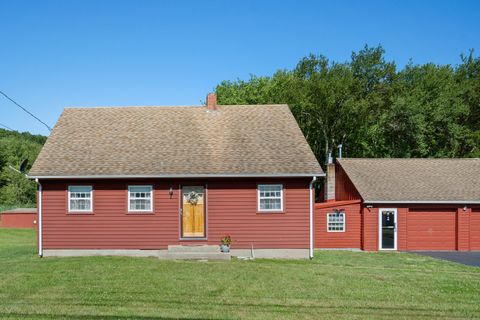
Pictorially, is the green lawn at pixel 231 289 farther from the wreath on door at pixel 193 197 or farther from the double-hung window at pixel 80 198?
the wreath on door at pixel 193 197

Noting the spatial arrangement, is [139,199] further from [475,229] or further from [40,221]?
[475,229]

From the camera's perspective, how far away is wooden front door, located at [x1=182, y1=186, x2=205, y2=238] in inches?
774

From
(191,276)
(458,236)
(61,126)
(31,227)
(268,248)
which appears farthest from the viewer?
(31,227)

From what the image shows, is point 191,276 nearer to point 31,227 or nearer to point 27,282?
point 27,282

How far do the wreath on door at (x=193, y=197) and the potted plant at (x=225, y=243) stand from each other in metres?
1.85

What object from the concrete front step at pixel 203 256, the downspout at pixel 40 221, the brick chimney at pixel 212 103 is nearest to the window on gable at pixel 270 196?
the concrete front step at pixel 203 256

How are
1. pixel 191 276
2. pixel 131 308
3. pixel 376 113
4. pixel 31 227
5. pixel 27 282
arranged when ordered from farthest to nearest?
pixel 376 113 < pixel 31 227 < pixel 191 276 < pixel 27 282 < pixel 131 308

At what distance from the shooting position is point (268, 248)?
19.5 meters

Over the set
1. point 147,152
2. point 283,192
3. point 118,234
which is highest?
point 147,152

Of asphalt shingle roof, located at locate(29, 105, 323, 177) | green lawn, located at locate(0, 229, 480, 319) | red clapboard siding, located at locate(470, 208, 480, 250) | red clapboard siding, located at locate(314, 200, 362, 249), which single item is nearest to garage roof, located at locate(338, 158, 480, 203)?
red clapboard siding, located at locate(470, 208, 480, 250)

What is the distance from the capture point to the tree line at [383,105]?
136 ft

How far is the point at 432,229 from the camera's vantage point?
24391 mm

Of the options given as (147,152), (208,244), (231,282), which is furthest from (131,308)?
(147,152)

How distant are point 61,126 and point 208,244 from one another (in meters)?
8.84
